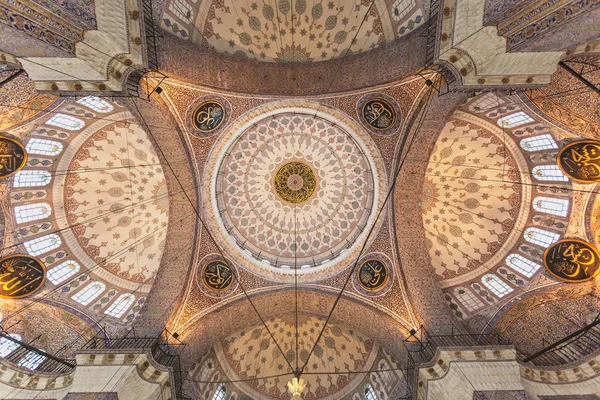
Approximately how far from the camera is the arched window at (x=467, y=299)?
11031mm

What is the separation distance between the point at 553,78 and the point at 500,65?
101 inches

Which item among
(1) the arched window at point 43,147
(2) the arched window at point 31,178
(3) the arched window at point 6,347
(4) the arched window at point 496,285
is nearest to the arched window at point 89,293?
(3) the arched window at point 6,347

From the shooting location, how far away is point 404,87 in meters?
9.21

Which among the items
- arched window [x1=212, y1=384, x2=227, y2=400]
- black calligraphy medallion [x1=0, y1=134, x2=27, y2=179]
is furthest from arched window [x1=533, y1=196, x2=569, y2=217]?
black calligraphy medallion [x1=0, y1=134, x2=27, y2=179]

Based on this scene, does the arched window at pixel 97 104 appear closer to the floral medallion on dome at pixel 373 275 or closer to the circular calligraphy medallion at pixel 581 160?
the floral medallion on dome at pixel 373 275

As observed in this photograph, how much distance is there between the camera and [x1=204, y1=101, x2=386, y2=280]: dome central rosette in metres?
10.6

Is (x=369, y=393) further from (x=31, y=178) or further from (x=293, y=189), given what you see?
(x=31, y=178)

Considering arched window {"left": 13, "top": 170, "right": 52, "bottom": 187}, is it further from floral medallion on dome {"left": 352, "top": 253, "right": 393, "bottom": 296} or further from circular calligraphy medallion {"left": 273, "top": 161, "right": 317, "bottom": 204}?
floral medallion on dome {"left": 352, "top": 253, "right": 393, "bottom": 296}

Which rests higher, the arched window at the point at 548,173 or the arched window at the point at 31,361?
the arched window at the point at 548,173

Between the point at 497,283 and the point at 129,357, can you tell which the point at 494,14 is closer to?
the point at 497,283

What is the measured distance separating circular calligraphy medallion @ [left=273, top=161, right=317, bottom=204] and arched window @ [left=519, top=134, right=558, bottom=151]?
Result: 716 centimetres

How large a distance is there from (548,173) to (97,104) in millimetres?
15317

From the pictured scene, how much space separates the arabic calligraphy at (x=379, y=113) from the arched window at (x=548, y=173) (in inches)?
207

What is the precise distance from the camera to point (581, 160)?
8.39m
